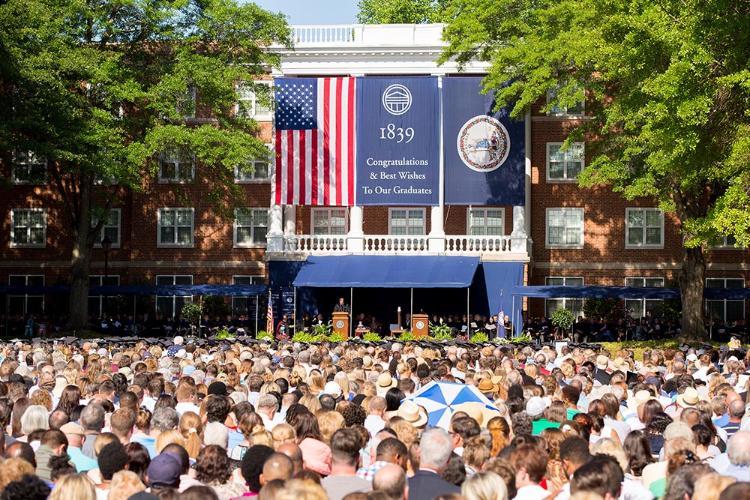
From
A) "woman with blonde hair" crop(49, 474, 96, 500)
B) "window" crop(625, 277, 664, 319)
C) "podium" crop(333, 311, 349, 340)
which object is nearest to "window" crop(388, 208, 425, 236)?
"podium" crop(333, 311, 349, 340)

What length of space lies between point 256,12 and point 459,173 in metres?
10.2

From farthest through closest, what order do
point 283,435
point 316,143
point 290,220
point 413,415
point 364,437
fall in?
point 290,220
point 316,143
point 413,415
point 364,437
point 283,435

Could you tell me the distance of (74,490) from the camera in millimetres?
8258

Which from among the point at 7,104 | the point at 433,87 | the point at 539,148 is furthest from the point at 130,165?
the point at 539,148

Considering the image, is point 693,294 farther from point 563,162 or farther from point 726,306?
point 563,162

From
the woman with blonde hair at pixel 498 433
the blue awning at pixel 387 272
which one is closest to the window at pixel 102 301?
the blue awning at pixel 387 272

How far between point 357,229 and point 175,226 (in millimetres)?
8801

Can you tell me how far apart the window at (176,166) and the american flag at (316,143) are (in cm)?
384

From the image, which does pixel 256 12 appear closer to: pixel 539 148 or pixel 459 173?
pixel 459 173

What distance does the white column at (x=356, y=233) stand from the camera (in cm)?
5159

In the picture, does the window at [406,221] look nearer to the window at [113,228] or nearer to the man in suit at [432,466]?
the window at [113,228]

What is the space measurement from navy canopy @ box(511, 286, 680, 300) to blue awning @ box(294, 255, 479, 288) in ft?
8.57

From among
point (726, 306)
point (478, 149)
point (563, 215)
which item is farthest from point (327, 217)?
point (726, 306)

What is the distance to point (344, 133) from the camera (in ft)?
164
